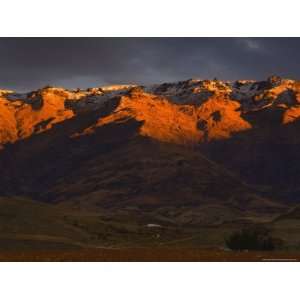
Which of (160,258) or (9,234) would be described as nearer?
(160,258)

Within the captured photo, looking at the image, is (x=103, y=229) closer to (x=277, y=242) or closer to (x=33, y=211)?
(x=33, y=211)

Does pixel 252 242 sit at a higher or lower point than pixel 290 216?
lower

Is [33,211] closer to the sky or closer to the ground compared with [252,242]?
closer to the sky

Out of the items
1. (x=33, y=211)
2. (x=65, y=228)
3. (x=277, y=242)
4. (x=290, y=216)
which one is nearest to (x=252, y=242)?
(x=277, y=242)

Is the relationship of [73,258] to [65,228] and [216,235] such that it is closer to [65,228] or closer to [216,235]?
[216,235]

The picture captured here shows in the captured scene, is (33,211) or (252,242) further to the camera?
(33,211)

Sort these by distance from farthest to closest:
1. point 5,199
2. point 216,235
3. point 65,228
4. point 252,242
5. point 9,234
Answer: point 5,199, point 65,228, point 216,235, point 9,234, point 252,242

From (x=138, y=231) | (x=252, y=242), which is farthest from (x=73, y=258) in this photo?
(x=138, y=231)

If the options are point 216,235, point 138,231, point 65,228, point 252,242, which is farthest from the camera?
point 138,231

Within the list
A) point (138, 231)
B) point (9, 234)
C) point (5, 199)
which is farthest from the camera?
point (138, 231)

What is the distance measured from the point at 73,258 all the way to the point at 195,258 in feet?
30.7

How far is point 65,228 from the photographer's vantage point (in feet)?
343

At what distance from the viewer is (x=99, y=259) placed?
51.2 metres

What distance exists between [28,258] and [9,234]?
3400 centimetres
